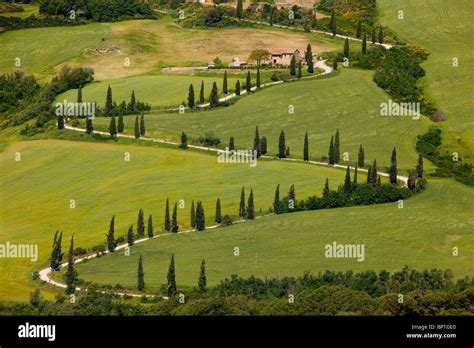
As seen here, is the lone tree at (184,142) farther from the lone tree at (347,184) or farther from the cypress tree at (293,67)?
the cypress tree at (293,67)

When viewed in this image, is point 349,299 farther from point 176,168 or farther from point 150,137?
point 150,137

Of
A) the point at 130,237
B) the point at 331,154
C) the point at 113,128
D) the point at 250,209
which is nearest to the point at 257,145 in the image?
the point at 331,154

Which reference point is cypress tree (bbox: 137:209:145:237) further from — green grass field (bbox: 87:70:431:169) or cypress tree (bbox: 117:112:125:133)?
cypress tree (bbox: 117:112:125:133)

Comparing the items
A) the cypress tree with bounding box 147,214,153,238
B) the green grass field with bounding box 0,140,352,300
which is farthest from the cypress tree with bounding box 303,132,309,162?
the cypress tree with bounding box 147,214,153,238

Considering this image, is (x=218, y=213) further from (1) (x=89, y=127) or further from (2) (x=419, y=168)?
(1) (x=89, y=127)

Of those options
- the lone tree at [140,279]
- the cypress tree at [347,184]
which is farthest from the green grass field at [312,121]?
the lone tree at [140,279]
